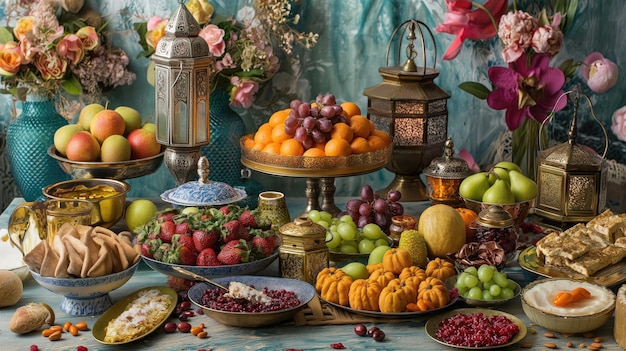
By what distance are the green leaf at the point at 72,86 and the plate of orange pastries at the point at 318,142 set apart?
0.60 meters

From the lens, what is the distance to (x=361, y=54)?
3.34 m

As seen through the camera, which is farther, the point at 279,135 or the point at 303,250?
the point at 279,135

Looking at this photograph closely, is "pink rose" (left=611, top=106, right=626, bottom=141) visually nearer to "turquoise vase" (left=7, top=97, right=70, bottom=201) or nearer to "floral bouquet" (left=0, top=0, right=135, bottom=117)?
"floral bouquet" (left=0, top=0, right=135, bottom=117)

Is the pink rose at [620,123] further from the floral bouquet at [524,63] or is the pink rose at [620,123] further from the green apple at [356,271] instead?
the green apple at [356,271]

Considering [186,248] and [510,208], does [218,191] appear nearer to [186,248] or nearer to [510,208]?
[186,248]

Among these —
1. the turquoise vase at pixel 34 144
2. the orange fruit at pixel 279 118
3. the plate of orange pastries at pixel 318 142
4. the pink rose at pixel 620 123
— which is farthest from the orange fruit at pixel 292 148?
the pink rose at pixel 620 123

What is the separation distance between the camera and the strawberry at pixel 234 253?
2.31 metres

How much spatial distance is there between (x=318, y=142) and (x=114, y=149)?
2.00ft

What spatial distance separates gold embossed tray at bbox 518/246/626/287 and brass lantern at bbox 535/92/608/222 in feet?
1.18

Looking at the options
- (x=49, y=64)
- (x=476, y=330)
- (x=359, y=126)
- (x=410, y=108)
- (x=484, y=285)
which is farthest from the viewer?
(x=410, y=108)

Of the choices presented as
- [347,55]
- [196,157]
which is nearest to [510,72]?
[347,55]

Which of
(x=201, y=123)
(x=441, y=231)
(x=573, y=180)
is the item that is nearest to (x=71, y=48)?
(x=201, y=123)

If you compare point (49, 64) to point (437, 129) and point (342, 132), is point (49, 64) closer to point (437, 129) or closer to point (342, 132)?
point (342, 132)

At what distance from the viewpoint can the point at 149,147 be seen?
2.92 metres
